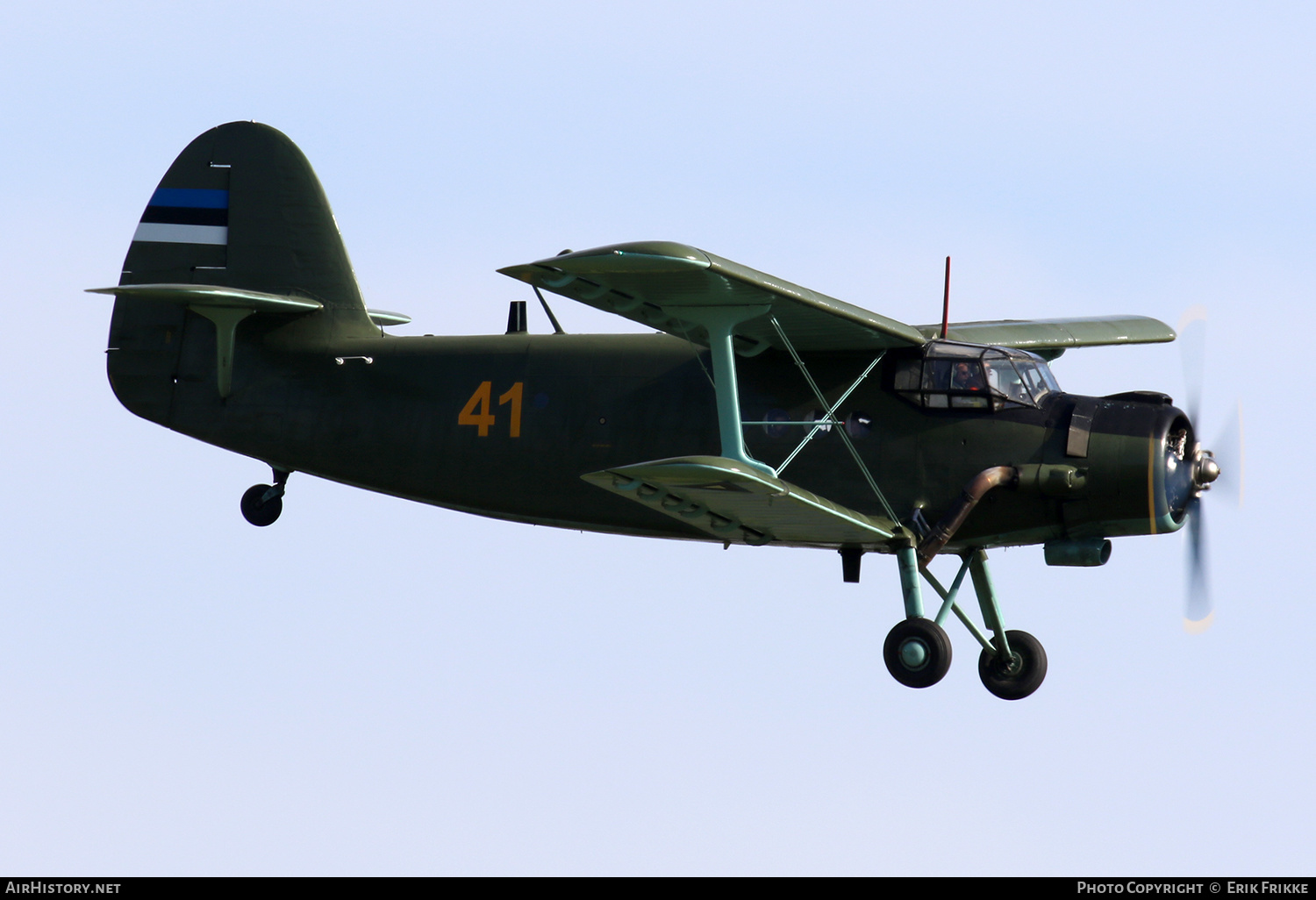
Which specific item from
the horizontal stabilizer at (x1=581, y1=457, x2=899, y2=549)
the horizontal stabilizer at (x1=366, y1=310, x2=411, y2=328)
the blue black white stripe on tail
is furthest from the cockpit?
the blue black white stripe on tail

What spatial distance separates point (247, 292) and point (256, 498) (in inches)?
78.8

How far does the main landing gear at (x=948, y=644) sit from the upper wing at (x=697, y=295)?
6.08 ft

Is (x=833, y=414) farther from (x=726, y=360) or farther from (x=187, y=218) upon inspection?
(x=187, y=218)

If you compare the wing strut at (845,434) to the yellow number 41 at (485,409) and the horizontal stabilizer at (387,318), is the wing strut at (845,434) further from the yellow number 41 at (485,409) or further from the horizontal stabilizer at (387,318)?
the horizontal stabilizer at (387,318)

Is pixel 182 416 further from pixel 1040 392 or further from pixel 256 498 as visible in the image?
pixel 1040 392

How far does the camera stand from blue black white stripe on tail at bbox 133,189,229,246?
18438mm

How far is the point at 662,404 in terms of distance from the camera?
15992 mm

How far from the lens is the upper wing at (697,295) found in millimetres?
12945

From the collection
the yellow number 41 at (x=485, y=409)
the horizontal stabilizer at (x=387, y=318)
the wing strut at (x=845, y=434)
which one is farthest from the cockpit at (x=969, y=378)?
the horizontal stabilizer at (x=387, y=318)

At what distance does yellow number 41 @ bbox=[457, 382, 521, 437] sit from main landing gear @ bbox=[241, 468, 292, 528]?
2.28 m

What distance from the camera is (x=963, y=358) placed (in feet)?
49.8

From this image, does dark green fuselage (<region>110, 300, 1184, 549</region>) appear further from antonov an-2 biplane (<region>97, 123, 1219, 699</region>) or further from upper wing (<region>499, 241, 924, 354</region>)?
upper wing (<region>499, 241, 924, 354</region>)

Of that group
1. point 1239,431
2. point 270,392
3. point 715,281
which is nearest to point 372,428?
point 270,392

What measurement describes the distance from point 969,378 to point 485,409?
4.44m
